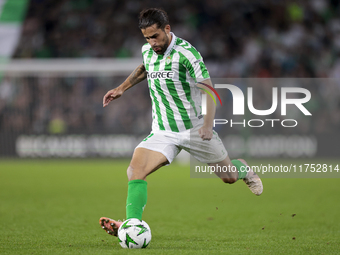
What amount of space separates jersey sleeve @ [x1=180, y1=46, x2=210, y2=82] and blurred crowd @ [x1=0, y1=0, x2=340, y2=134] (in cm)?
1116

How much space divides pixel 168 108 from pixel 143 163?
0.66m

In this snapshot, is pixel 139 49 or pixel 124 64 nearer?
pixel 124 64

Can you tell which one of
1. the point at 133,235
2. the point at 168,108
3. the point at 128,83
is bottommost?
the point at 133,235

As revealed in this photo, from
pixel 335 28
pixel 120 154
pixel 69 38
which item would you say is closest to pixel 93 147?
pixel 120 154

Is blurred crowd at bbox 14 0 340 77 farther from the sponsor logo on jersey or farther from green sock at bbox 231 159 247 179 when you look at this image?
the sponsor logo on jersey

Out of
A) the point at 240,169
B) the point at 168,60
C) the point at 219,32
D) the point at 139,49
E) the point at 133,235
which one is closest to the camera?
the point at 133,235

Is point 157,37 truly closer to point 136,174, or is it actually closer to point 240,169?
point 136,174

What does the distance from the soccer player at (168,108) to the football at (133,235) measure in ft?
0.44

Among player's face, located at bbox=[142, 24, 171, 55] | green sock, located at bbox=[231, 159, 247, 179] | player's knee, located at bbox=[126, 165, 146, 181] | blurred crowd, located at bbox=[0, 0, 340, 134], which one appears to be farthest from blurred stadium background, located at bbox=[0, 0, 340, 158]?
player's knee, located at bbox=[126, 165, 146, 181]

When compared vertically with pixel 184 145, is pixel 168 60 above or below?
above

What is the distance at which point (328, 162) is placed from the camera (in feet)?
51.4

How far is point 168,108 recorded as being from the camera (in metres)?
5.27

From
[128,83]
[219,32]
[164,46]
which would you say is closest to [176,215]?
[128,83]

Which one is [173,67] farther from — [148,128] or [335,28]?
[335,28]
